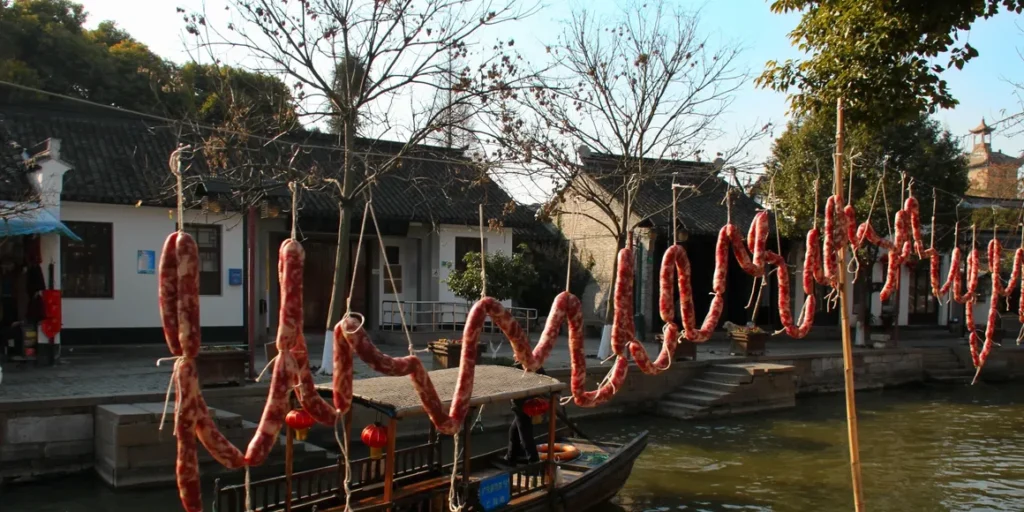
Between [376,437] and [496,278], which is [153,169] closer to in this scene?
[496,278]

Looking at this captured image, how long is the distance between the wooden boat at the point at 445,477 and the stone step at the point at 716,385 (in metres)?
6.13

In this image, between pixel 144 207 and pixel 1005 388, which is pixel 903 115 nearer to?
pixel 144 207

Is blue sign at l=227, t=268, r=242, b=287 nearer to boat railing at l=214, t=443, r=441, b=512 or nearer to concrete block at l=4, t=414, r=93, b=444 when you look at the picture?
concrete block at l=4, t=414, r=93, b=444

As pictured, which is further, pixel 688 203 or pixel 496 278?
pixel 688 203

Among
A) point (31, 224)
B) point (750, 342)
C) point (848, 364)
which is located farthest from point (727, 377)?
point (31, 224)

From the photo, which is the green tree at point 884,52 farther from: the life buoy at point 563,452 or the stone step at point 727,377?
the stone step at point 727,377

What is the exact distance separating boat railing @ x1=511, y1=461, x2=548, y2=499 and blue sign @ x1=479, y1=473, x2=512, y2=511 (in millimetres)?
250

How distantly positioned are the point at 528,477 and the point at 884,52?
16.5 ft

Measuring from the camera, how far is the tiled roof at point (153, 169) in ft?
48.4

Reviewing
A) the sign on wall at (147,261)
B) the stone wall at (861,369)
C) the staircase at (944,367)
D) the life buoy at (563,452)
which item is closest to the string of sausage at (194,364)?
the life buoy at (563,452)

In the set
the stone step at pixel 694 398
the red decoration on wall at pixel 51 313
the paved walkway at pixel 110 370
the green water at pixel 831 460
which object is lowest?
the green water at pixel 831 460

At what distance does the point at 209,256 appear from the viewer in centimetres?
1597

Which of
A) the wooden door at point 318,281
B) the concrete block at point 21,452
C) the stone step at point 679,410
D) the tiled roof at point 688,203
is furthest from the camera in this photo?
the tiled roof at point 688,203

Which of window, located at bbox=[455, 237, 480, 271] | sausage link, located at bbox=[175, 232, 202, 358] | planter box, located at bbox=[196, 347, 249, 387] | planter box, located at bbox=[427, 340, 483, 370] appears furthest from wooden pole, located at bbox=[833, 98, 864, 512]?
window, located at bbox=[455, 237, 480, 271]
